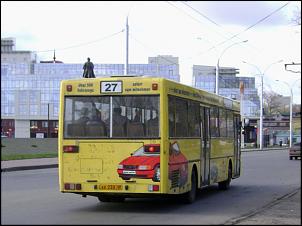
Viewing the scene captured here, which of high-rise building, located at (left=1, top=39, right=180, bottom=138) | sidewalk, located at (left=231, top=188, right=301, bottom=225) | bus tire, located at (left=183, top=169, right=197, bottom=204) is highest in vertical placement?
high-rise building, located at (left=1, top=39, right=180, bottom=138)

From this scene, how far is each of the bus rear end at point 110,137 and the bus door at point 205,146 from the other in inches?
122

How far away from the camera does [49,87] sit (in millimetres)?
138875

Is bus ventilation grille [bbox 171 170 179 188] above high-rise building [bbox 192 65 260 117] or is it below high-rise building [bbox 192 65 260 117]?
below

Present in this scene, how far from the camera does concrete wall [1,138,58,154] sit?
130 ft

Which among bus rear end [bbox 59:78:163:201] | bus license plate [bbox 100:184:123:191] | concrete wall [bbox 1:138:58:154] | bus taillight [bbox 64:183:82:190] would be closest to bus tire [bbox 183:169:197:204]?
bus rear end [bbox 59:78:163:201]

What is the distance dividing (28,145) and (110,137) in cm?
3036

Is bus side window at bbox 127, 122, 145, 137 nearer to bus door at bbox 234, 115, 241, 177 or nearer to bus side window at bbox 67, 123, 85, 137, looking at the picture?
bus side window at bbox 67, 123, 85, 137

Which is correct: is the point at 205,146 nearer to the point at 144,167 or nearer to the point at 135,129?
the point at 135,129

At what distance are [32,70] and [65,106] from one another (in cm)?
13221

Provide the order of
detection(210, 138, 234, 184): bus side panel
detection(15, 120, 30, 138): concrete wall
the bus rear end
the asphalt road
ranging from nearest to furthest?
the asphalt road < the bus rear end < detection(210, 138, 234, 184): bus side panel < detection(15, 120, 30, 138): concrete wall

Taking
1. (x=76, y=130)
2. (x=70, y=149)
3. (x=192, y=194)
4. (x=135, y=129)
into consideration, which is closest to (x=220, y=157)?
(x=192, y=194)

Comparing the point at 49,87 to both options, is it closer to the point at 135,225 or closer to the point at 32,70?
the point at 32,70

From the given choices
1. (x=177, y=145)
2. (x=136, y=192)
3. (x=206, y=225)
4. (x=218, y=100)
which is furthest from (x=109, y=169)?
(x=218, y=100)

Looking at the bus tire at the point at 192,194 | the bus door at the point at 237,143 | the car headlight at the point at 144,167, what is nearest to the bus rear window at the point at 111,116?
the car headlight at the point at 144,167
